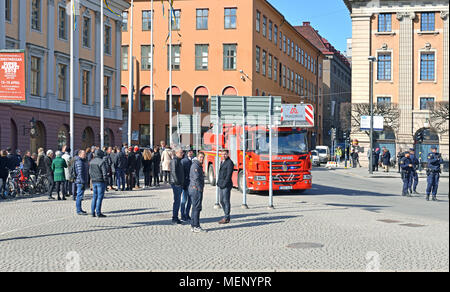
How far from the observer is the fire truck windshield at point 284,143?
21.3 metres

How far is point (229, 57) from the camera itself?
61.2 m

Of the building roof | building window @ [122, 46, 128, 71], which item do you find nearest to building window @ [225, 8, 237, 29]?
building window @ [122, 46, 128, 71]

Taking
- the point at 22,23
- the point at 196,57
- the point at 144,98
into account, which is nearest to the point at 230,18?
the point at 196,57

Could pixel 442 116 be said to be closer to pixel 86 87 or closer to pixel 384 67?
pixel 86 87

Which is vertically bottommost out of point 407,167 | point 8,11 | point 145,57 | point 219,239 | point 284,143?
point 219,239

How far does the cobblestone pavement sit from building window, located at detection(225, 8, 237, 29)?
4539 cm

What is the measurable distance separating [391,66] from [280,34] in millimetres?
25618

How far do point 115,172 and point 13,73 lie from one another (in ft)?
19.4

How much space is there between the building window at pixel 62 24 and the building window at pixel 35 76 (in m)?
3.59

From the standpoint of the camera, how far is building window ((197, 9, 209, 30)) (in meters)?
61.8

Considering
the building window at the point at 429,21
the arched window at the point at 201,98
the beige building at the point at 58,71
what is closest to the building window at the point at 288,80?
the arched window at the point at 201,98

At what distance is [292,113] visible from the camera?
2542 cm
